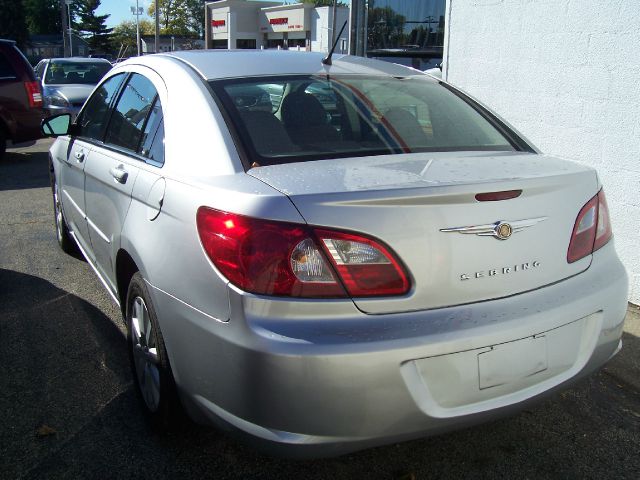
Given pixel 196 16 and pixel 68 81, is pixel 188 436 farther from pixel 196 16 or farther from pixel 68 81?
pixel 196 16

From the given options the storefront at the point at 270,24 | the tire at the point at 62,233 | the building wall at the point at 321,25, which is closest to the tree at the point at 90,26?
the storefront at the point at 270,24

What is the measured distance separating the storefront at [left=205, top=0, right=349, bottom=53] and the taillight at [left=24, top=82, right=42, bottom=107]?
105ft

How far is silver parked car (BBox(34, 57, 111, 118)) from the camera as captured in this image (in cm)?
1351

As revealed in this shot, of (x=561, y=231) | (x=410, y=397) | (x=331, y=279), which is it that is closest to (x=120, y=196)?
(x=331, y=279)

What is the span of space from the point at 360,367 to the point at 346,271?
0.31 meters

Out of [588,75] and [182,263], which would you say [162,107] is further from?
[588,75]

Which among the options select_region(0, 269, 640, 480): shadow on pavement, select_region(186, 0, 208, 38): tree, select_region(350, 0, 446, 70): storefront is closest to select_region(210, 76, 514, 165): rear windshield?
select_region(0, 269, 640, 480): shadow on pavement

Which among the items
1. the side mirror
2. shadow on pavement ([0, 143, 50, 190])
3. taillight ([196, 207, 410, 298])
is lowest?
shadow on pavement ([0, 143, 50, 190])

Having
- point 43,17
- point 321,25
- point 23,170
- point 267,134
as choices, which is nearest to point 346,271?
point 267,134

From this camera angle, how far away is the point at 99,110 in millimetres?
4258

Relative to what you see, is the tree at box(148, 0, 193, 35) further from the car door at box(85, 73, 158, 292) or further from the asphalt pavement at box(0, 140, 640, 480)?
the asphalt pavement at box(0, 140, 640, 480)

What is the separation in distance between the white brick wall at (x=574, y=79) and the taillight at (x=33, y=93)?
8.13 m

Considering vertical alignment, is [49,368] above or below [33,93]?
below

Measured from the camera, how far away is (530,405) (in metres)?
2.40
